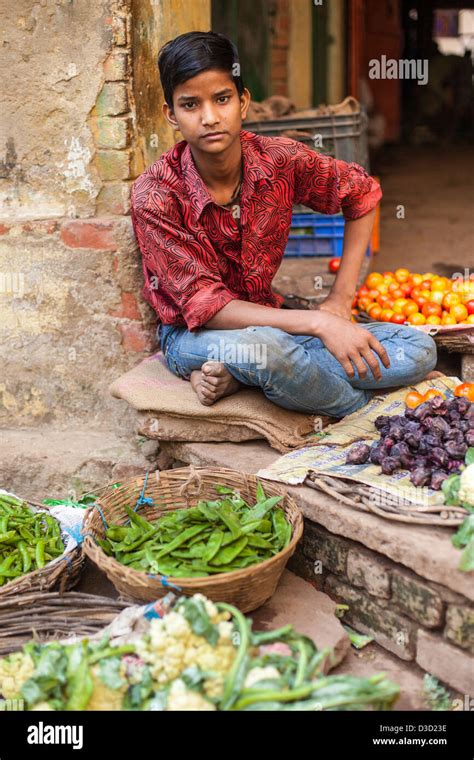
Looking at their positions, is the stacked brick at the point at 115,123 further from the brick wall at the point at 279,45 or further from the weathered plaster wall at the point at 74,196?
the brick wall at the point at 279,45

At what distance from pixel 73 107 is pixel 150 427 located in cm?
149

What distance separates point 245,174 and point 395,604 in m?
1.91

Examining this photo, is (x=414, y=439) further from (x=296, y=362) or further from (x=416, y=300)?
(x=416, y=300)

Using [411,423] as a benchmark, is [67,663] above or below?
below

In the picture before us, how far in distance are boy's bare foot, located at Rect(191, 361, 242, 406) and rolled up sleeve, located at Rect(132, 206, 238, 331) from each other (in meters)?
0.22

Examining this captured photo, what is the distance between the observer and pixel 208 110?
306cm

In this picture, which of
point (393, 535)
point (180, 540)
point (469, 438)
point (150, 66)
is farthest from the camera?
point (150, 66)

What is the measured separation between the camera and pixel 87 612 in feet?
8.42

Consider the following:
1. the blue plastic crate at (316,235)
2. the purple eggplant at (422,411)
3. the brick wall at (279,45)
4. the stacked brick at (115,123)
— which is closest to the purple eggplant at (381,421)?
the purple eggplant at (422,411)

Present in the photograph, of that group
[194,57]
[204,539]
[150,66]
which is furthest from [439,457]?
[150,66]

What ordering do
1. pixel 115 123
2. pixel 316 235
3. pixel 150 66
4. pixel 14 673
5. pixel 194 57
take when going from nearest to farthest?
pixel 14 673, pixel 194 57, pixel 115 123, pixel 150 66, pixel 316 235

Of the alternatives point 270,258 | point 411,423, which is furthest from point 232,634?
point 270,258

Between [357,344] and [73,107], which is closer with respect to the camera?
[357,344]
